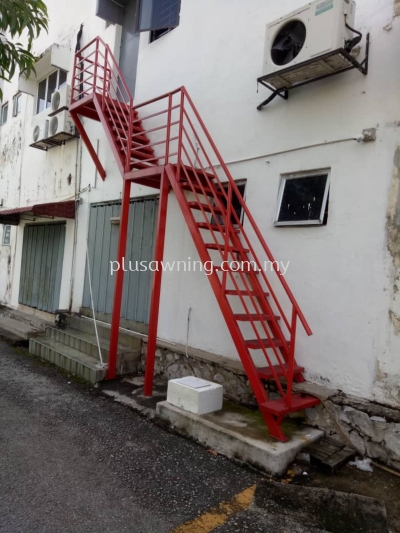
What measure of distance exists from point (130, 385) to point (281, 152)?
145 inches

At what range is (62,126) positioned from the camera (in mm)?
8523

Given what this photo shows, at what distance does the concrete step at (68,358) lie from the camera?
220 inches

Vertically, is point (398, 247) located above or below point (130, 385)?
above

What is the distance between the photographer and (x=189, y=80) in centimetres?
604

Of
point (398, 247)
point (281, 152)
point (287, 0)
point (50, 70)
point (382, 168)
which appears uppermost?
point (50, 70)

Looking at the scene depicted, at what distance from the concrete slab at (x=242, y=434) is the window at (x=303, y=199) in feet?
7.04

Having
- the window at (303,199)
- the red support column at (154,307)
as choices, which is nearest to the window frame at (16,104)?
the red support column at (154,307)

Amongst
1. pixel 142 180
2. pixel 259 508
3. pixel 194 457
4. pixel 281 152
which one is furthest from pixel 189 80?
pixel 259 508

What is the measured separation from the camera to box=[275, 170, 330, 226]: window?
425cm

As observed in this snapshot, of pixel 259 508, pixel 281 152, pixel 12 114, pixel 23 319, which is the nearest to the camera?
pixel 259 508

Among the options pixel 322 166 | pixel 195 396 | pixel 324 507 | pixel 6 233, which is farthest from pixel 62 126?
pixel 324 507

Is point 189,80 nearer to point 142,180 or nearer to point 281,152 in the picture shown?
point 142,180
